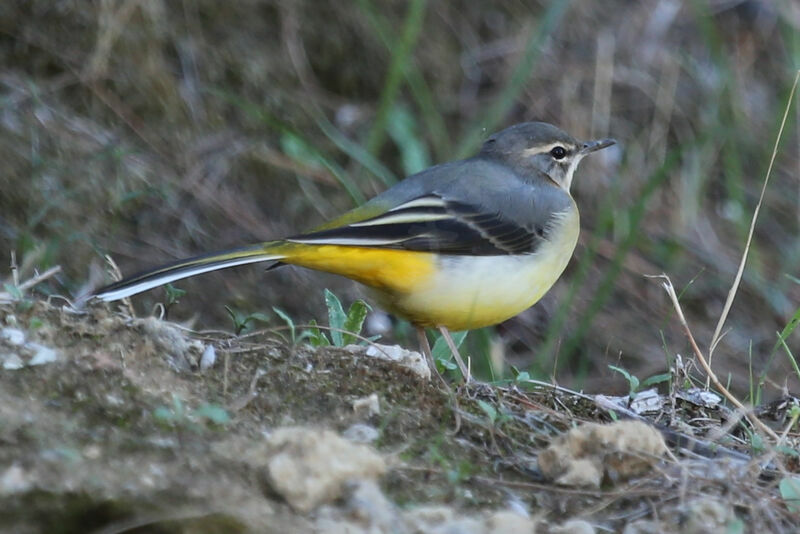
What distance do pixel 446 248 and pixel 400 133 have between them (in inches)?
133

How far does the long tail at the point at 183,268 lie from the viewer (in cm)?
405

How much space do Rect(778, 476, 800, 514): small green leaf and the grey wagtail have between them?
133 cm

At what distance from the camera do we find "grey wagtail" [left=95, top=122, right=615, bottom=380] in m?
4.68

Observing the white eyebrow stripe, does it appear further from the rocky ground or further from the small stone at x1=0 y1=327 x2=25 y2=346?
the small stone at x1=0 y1=327 x2=25 y2=346

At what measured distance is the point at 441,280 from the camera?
4.98 metres

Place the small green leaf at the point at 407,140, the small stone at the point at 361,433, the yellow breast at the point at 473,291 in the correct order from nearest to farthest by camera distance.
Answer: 1. the small stone at the point at 361,433
2. the yellow breast at the point at 473,291
3. the small green leaf at the point at 407,140

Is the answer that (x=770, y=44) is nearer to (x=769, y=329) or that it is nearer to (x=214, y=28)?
(x=769, y=329)

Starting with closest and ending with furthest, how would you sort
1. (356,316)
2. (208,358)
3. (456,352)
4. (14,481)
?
(14,481) → (208,358) → (356,316) → (456,352)

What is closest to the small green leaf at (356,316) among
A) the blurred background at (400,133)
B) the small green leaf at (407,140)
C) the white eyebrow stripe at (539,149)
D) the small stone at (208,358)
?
the small stone at (208,358)

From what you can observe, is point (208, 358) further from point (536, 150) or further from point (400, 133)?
point (400, 133)

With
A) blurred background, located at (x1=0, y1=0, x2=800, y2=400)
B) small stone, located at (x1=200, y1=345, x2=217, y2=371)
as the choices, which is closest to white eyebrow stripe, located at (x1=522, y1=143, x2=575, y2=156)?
blurred background, located at (x1=0, y1=0, x2=800, y2=400)

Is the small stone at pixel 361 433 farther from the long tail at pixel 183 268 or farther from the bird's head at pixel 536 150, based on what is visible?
the bird's head at pixel 536 150

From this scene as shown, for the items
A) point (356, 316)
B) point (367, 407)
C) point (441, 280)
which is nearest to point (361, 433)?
point (367, 407)

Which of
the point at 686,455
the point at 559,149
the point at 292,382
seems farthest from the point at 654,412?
the point at 559,149
